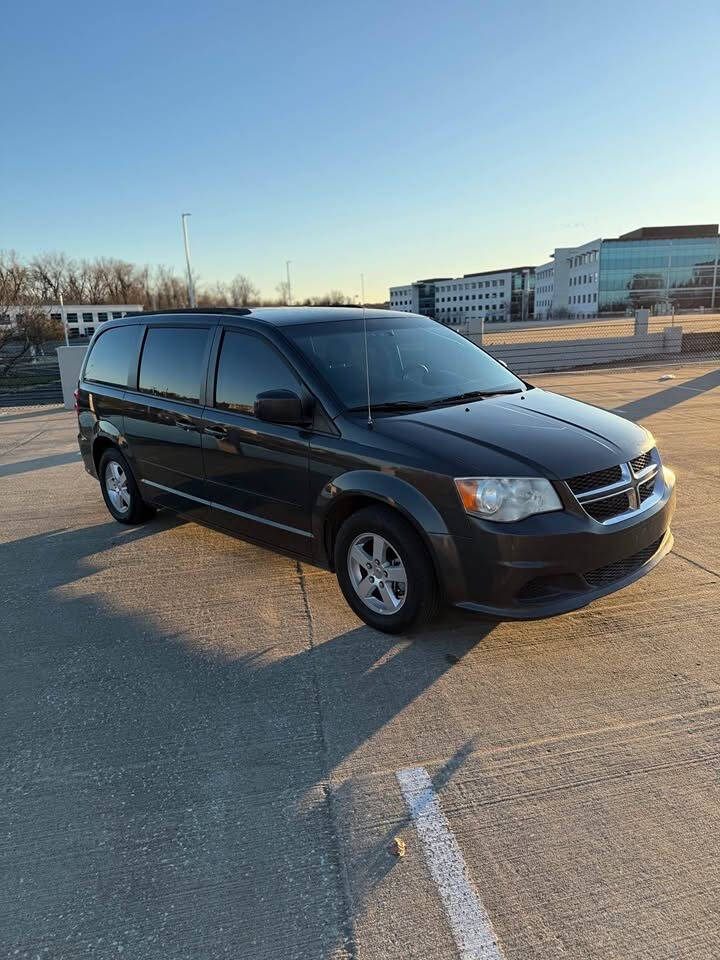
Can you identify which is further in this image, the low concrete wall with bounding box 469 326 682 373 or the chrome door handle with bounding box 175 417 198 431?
the low concrete wall with bounding box 469 326 682 373

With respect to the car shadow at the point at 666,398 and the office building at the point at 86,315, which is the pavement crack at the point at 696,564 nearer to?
the car shadow at the point at 666,398

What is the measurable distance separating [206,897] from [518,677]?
1.81 meters

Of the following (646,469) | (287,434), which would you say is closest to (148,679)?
(287,434)

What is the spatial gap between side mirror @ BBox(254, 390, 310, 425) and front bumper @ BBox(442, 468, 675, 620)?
1.26 m

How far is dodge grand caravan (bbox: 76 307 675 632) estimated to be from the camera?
10.6 feet

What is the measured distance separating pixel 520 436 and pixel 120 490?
399cm

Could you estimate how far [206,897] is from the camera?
211 cm

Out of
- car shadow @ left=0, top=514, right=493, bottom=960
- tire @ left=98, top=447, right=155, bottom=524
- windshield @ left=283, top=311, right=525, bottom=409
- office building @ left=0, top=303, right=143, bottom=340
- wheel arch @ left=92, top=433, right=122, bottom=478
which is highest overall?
office building @ left=0, top=303, right=143, bottom=340

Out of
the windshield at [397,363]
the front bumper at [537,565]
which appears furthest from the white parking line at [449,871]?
the windshield at [397,363]

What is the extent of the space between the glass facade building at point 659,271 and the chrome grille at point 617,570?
336 ft

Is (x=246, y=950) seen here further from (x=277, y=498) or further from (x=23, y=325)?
(x=23, y=325)

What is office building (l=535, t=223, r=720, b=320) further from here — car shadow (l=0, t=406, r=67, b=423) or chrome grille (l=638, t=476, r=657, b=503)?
chrome grille (l=638, t=476, r=657, b=503)

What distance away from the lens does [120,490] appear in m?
6.05

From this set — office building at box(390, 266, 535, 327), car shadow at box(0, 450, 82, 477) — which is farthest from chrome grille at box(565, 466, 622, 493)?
office building at box(390, 266, 535, 327)
